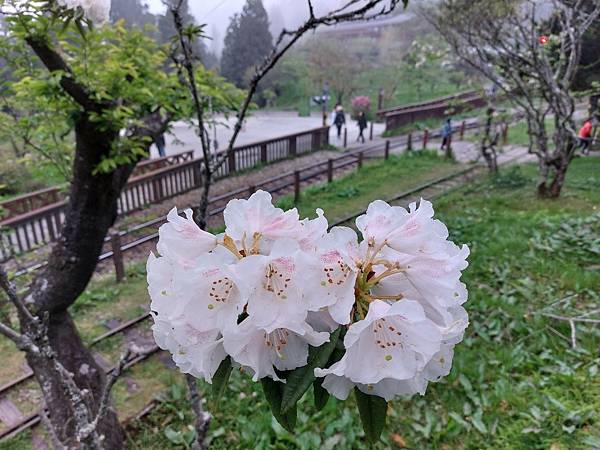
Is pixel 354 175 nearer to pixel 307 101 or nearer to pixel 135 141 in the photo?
pixel 135 141

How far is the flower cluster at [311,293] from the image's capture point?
2.44 ft

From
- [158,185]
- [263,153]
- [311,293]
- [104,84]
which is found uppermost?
[104,84]

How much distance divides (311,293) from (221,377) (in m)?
0.31

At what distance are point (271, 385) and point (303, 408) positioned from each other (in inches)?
119

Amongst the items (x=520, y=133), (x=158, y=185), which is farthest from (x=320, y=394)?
(x=520, y=133)

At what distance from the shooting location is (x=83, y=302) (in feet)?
19.5

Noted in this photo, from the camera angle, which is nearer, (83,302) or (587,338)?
(587,338)

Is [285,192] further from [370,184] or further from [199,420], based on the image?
[199,420]

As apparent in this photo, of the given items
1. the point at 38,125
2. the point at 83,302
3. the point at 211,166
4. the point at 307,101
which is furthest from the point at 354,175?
the point at 307,101

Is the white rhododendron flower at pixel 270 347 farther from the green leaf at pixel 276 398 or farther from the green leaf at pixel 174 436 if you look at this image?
the green leaf at pixel 174 436

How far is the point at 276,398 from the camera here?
0.89 meters

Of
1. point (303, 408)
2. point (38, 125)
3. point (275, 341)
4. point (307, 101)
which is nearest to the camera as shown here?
point (275, 341)

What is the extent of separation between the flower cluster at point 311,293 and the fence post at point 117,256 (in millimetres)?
6045

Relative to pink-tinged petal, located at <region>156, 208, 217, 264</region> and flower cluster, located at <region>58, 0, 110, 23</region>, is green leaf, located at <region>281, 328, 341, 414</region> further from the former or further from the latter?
flower cluster, located at <region>58, 0, 110, 23</region>
